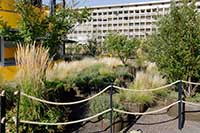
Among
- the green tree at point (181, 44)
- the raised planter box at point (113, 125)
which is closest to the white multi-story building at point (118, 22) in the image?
the green tree at point (181, 44)

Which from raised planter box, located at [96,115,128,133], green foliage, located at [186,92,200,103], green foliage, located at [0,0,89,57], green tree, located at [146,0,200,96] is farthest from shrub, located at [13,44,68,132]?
green tree, located at [146,0,200,96]

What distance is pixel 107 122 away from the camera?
6402mm

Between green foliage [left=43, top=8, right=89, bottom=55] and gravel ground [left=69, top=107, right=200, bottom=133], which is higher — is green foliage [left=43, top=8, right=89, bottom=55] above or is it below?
above

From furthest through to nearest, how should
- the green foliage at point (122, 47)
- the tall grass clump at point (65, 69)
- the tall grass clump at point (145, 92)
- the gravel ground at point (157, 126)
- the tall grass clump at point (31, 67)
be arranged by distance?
the green foliage at point (122, 47) → the tall grass clump at point (65, 69) → the tall grass clump at point (145, 92) → the gravel ground at point (157, 126) → the tall grass clump at point (31, 67)

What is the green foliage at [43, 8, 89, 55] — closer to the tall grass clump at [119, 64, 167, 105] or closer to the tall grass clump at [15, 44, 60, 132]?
the tall grass clump at [15, 44, 60, 132]

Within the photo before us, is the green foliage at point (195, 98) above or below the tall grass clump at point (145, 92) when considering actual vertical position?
below

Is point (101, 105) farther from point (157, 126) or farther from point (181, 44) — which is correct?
point (181, 44)

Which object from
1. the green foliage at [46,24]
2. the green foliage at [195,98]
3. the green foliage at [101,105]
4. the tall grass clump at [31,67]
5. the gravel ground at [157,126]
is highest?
the green foliage at [46,24]

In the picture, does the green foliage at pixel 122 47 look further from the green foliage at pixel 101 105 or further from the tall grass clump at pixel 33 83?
the tall grass clump at pixel 33 83

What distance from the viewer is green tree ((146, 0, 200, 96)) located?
862 centimetres

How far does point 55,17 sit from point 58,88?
2100mm

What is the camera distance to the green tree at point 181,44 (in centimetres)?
862

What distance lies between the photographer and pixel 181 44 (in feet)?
28.3

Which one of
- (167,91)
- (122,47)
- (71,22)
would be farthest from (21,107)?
(122,47)
